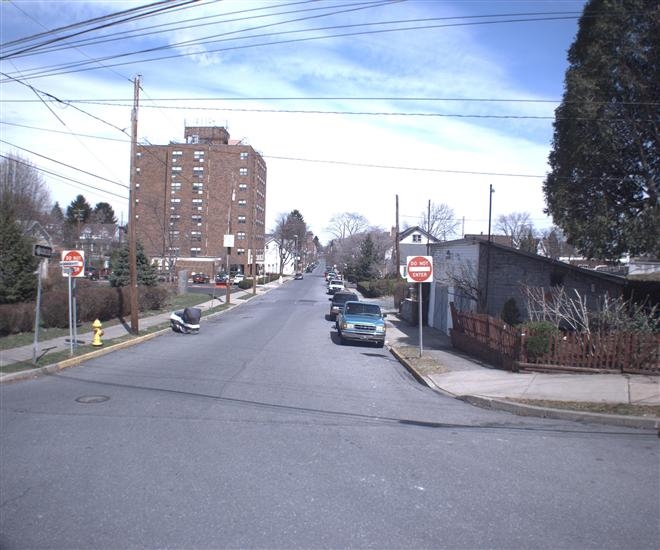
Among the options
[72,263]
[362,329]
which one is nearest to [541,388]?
[362,329]

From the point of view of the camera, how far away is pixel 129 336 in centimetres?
2241

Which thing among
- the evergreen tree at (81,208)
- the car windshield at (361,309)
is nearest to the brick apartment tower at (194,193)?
the evergreen tree at (81,208)

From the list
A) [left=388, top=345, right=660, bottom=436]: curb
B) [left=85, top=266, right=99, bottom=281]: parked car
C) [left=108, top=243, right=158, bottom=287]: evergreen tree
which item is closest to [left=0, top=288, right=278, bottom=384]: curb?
[left=388, top=345, right=660, bottom=436]: curb

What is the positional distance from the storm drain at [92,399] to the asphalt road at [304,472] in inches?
2.9

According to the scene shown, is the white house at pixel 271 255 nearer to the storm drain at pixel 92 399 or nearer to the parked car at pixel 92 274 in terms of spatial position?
the parked car at pixel 92 274

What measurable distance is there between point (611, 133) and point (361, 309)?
424 inches

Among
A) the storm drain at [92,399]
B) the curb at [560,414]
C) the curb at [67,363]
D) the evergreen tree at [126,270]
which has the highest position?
the evergreen tree at [126,270]

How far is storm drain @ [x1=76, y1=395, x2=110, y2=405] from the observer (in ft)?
34.9

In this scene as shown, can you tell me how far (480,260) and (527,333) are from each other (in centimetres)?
911

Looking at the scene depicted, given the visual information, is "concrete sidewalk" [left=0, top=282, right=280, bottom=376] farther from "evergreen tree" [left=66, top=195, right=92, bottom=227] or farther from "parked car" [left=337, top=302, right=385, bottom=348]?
"evergreen tree" [left=66, top=195, right=92, bottom=227]

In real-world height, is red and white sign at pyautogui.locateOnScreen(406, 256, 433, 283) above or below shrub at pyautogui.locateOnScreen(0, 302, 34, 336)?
above

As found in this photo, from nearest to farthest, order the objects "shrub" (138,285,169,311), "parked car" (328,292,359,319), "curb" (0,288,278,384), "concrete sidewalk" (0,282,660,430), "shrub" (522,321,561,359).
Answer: "concrete sidewalk" (0,282,660,430) < "curb" (0,288,278,384) < "shrub" (522,321,561,359) < "shrub" (138,285,169,311) < "parked car" (328,292,359,319)

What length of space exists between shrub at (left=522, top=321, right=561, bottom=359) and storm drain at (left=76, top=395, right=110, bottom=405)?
29.4 feet

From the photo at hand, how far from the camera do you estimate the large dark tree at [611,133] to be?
1966cm
